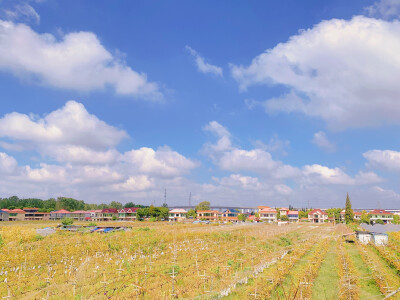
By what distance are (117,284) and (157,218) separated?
3162 inches

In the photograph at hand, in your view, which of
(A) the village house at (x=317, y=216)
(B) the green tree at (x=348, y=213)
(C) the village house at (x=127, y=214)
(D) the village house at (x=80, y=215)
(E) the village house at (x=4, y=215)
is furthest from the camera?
(D) the village house at (x=80, y=215)

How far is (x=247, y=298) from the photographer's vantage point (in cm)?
1202

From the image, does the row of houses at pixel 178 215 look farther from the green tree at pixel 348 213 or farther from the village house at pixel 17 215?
the green tree at pixel 348 213

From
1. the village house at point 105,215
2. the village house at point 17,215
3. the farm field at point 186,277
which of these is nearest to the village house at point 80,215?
the village house at point 105,215

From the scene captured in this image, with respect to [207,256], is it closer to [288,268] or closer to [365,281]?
[288,268]

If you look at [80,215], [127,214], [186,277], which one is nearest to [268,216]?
[127,214]

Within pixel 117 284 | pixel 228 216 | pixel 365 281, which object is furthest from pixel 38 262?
pixel 228 216

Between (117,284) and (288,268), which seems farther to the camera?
(288,268)

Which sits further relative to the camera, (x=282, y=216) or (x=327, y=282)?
(x=282, y=216)

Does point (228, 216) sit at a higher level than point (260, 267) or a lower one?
lower

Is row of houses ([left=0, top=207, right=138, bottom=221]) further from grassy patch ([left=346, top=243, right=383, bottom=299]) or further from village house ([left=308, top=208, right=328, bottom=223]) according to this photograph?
grassy patch ([left=346, top=243, right=383, bottom=299])

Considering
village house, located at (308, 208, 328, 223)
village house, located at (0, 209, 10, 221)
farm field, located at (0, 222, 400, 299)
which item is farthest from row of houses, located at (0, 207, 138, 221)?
farm field, located at (0, 222, 400, 299)

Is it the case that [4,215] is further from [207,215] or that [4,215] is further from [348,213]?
[348,213]

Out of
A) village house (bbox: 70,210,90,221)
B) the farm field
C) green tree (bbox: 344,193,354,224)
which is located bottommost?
village house (bbox: 70,210,90,221)
